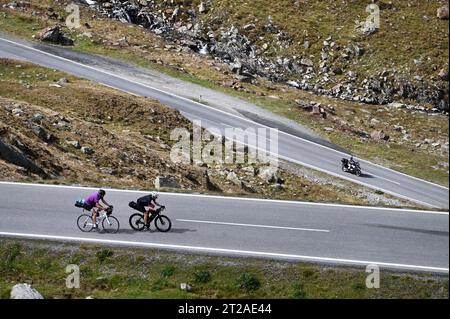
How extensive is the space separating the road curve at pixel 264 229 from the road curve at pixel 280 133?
1202cm

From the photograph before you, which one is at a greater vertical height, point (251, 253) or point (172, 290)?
point (251, 253)

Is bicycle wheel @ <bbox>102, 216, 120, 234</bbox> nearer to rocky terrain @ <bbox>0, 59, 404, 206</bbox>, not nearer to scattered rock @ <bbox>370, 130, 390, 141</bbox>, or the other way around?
rocky terrain @ <bbox>0, 59, 404, 206</bbox>

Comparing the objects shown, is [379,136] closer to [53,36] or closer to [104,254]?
[104,254]

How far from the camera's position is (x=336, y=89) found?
5925 centimetres

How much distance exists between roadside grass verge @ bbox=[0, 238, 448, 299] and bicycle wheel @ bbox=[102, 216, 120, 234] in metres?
1.50

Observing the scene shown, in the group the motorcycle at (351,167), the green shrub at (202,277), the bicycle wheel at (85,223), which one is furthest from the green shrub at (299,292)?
the motorcycle at (351,167)

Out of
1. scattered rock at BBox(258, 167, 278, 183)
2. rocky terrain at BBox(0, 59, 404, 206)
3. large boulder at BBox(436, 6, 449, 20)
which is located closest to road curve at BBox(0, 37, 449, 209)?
rocky terrain at BBox(0, 59, 404, 206)

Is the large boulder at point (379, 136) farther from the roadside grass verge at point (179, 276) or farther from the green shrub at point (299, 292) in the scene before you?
the green shrub at point (299, 292)

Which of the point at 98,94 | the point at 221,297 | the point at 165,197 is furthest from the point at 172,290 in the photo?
the point at 98,94

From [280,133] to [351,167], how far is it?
8171 mm

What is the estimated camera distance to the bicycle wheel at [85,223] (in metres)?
21.7

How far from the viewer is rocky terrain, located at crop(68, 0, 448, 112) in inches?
2303

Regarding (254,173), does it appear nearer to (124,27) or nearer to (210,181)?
(210,181)
